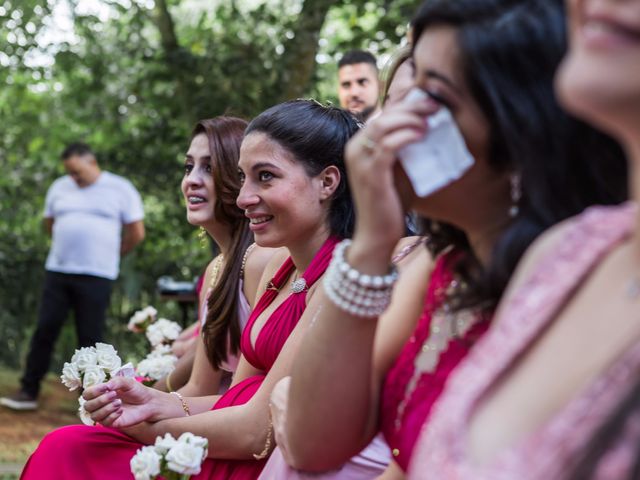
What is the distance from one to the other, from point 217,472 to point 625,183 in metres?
1.87

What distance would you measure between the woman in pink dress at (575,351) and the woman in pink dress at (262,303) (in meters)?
1.80

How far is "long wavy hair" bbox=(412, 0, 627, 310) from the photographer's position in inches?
62.1

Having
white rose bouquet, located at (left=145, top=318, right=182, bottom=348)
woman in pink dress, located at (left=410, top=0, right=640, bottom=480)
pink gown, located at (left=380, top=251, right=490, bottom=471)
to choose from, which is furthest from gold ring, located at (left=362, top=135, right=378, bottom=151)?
white rose bouquet, located at (left=145, top=318, right=182, bottom=348)

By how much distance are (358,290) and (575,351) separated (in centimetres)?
62

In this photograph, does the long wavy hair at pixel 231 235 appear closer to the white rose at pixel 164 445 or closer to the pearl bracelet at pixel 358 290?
the white rose at pixel 164 445

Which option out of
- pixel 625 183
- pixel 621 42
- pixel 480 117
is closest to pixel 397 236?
pixel 480 117

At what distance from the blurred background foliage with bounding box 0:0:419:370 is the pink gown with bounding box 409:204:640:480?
692 centimetres

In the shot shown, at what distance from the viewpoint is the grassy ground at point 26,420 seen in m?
6.87

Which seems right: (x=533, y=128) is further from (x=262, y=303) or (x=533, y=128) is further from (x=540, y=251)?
(x=262, y=303)

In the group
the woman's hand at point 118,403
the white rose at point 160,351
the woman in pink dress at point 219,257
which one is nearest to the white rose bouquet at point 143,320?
the white rose at point 160,351

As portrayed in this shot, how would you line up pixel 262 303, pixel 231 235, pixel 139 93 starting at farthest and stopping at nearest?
pixel 139 93 → pixel 231 235 → pixel 262 303

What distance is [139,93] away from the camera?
9.56 m

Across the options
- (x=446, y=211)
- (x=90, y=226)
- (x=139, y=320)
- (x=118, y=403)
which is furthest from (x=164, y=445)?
(x=90, y=226)

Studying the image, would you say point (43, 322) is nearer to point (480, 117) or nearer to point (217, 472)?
point (217, 472)
